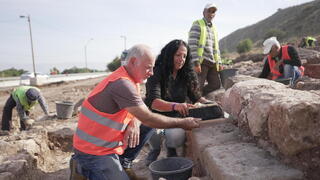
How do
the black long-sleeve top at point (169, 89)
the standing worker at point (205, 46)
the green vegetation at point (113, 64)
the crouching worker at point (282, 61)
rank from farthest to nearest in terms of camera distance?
the green vegetation at point (113, 64) → the crouching worker at point (282, 61) → the standing worker at point (205, 46) → the black long-sleeve top at point (169, 89)

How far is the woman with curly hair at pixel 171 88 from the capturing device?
3.43 metres

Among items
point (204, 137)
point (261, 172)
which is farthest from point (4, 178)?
point (261, 172)

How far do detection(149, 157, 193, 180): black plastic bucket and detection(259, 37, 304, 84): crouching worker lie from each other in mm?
2892

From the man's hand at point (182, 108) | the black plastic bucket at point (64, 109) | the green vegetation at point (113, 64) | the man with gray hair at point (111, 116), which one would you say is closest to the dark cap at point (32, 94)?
the black plastic bucket at point (64, 109)

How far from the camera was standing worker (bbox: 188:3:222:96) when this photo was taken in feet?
16.5

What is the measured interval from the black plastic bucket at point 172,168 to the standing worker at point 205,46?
2.13 meters

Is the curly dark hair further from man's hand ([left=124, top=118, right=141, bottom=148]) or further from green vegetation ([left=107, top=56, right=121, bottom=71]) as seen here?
green vegetation ([left=107, top=56, right=121, bottom=71])

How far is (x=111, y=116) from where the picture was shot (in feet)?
8.07

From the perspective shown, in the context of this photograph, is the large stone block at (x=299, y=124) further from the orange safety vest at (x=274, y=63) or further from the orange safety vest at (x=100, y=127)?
the orange safety vest at (x=274, y=63)

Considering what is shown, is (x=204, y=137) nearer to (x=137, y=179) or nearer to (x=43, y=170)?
(x=137, y=179)

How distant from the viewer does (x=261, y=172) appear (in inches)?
82.0

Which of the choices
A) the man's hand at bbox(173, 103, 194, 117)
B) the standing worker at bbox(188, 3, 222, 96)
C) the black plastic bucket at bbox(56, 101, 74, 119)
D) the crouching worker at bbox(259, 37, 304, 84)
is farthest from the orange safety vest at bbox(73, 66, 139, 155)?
the black plastic bucket at bbox(56, 101, 74, 119)

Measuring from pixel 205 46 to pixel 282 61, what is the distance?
1322 millimetres

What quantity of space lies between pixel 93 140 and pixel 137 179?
0.80 metres
